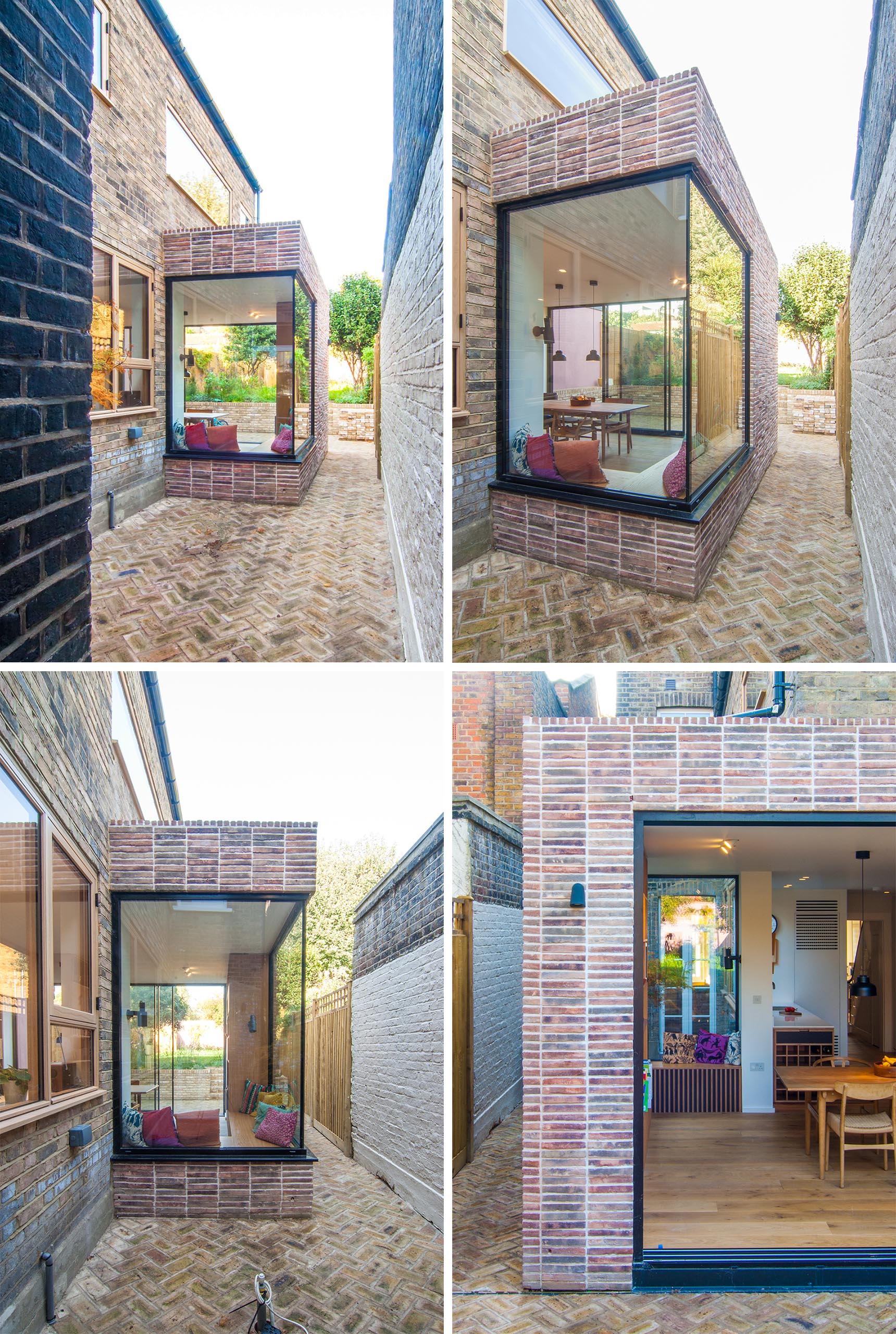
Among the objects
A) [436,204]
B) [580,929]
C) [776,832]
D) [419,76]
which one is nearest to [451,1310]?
[580,929]

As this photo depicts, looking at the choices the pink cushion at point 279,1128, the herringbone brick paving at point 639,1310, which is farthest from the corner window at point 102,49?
the herringbone brick paving at point 639,1310

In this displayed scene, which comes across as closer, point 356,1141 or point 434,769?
point 356,1141

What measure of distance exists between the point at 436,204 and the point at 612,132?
2.91m

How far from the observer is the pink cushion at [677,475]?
6.26 meters

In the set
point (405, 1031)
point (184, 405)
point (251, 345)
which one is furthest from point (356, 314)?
point (405, 1031)

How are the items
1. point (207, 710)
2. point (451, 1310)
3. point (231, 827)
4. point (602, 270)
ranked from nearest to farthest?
point (451, 1310) → point (231, 827) → point (602, 270) → point (207, 710)

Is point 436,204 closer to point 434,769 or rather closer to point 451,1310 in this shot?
point 451,1310

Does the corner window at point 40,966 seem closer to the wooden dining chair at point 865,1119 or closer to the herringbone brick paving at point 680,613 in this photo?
the herringbone brick paving at point 680,613

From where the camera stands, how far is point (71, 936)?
4969mm

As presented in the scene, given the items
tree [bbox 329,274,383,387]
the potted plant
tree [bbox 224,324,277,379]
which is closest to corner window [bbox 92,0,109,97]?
tree [bbox 224,324,277,379]

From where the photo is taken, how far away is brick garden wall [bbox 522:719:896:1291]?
4.31 meters

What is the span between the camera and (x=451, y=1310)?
3.97 meters

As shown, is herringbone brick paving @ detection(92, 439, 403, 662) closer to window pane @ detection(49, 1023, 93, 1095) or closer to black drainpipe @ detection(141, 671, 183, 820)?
black drainpipe @ detection(141, 671, 183, 820)

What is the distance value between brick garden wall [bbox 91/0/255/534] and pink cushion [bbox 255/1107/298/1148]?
5.78 m
